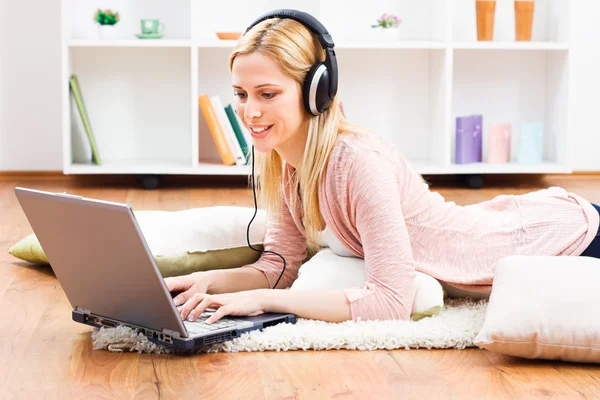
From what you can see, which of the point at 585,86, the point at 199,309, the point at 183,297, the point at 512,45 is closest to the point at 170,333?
the point at 199,309

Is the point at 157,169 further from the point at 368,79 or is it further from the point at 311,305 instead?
the point at 311,305

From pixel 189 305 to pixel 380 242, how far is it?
32 centimetres

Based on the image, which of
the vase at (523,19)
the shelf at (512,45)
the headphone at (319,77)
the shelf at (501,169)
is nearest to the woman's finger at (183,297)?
the headphone at (319,77)

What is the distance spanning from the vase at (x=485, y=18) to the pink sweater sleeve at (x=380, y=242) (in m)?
2.07

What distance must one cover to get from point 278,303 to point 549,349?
1.45 feet

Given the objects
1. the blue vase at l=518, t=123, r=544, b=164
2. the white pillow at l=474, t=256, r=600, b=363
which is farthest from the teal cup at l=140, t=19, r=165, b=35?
the white pillow at l=474, t=256, r=600, b=363

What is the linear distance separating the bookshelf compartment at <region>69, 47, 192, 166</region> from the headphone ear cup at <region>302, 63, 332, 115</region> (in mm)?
2084

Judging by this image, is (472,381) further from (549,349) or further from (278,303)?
(278,303)

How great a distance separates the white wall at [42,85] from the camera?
3.59 m

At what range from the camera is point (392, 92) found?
3.72 meters

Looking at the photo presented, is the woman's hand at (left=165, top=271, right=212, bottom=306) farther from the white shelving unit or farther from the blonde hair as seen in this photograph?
the white shelving unit

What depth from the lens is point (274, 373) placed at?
1412 millimetres

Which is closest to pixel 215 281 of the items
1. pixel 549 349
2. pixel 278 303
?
pixel 278 303

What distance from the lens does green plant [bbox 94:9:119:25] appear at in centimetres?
343
